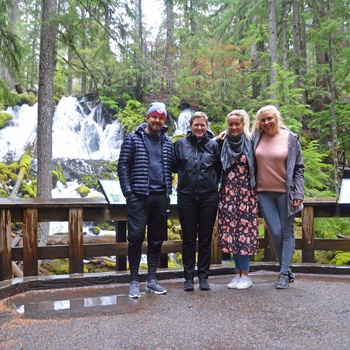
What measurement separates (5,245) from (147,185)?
1.73 m

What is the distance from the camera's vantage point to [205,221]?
4.08 metres

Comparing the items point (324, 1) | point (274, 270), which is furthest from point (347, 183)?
point (324, 1)

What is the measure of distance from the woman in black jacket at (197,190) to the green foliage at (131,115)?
1280 cm

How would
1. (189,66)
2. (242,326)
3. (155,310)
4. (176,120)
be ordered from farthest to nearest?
(189,66) < (176,120) < (155,310) < (242,326)

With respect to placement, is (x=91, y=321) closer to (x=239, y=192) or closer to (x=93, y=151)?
(x=239, y=192)

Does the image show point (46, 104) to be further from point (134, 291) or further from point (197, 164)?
point (134, 291)

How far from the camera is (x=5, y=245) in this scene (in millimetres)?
4152

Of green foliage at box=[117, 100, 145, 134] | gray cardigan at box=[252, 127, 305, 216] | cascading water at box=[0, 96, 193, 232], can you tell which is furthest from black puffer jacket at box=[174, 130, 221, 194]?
green foliage at box=[117, 100, 145, 134]

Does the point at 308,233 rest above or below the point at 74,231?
below

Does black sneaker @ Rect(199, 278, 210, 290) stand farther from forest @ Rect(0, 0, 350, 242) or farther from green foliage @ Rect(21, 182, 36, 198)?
green foliage @ Rect(21, 182, 36, 198)

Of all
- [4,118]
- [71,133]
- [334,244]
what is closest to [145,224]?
[334,244]

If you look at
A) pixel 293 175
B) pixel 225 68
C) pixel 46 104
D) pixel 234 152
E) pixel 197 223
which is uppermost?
pixel 225 68

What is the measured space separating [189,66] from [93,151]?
7149 mm

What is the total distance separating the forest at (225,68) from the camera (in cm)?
834
